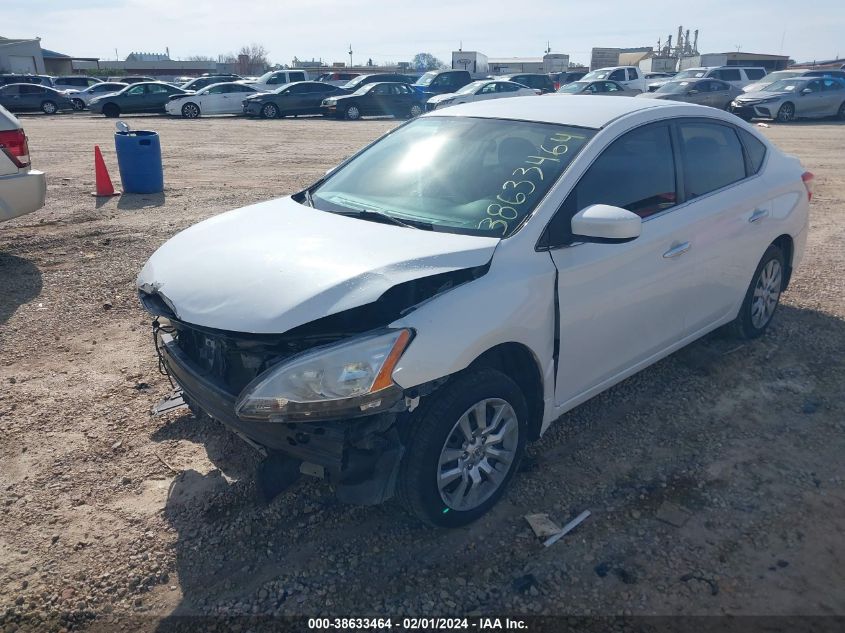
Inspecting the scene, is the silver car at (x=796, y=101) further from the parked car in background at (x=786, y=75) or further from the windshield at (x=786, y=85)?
the parked car in background at (x=786, y=75)

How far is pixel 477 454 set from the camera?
321 cm

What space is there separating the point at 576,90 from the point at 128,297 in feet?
73.7

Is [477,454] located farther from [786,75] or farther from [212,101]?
[786,75]

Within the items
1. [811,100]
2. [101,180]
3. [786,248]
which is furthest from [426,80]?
[786,248]

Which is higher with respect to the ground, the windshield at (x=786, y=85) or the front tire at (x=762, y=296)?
the windshield at (x=786, y=85)

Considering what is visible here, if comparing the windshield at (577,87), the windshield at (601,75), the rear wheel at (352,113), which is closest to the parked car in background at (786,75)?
the windshield at (601,75)

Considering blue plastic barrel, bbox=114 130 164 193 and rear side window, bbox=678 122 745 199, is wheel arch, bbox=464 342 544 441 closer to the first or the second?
rear side window, bbox=678 122 745 199

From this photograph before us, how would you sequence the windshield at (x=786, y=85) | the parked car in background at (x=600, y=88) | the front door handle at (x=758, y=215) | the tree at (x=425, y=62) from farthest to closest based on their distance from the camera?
the tree at (x=425, y=62)
the parked car in background at (x=600, y=88)
the windshield at (x=786, y=85)
the front door handle at (x=758, y=215)

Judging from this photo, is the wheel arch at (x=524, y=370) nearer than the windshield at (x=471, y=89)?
Yes

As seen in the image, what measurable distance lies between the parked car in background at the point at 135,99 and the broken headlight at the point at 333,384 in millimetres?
27763

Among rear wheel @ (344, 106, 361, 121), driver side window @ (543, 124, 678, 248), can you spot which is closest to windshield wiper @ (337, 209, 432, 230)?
driver side window @ (543, 124, 678, 248)

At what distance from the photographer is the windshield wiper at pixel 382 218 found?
3.48 m

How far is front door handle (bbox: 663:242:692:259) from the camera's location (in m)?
3.93

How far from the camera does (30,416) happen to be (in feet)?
13.7
